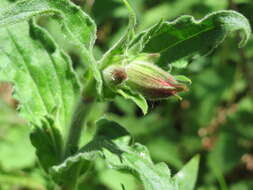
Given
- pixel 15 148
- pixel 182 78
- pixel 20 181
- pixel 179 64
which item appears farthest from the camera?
pixel 15 148

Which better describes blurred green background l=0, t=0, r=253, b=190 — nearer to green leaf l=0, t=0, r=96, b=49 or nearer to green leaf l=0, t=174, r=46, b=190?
green leaf l=0, t=174, r=46, b=190

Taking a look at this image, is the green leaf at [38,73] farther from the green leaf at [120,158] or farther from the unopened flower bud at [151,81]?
the unopened flower bud at [151,81]

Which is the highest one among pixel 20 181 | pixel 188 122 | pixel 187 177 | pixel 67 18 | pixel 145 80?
pixel 67 18

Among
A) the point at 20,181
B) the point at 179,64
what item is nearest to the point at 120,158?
the point at 179,64

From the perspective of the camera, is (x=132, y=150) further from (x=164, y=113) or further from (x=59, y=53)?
(x=164, y=113)

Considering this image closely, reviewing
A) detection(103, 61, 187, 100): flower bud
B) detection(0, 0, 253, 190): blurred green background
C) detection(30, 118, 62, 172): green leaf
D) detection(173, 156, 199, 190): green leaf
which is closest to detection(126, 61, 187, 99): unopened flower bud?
detection(103, 61, 187, 100): flower bud

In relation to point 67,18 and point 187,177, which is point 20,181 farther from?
point 67,18
